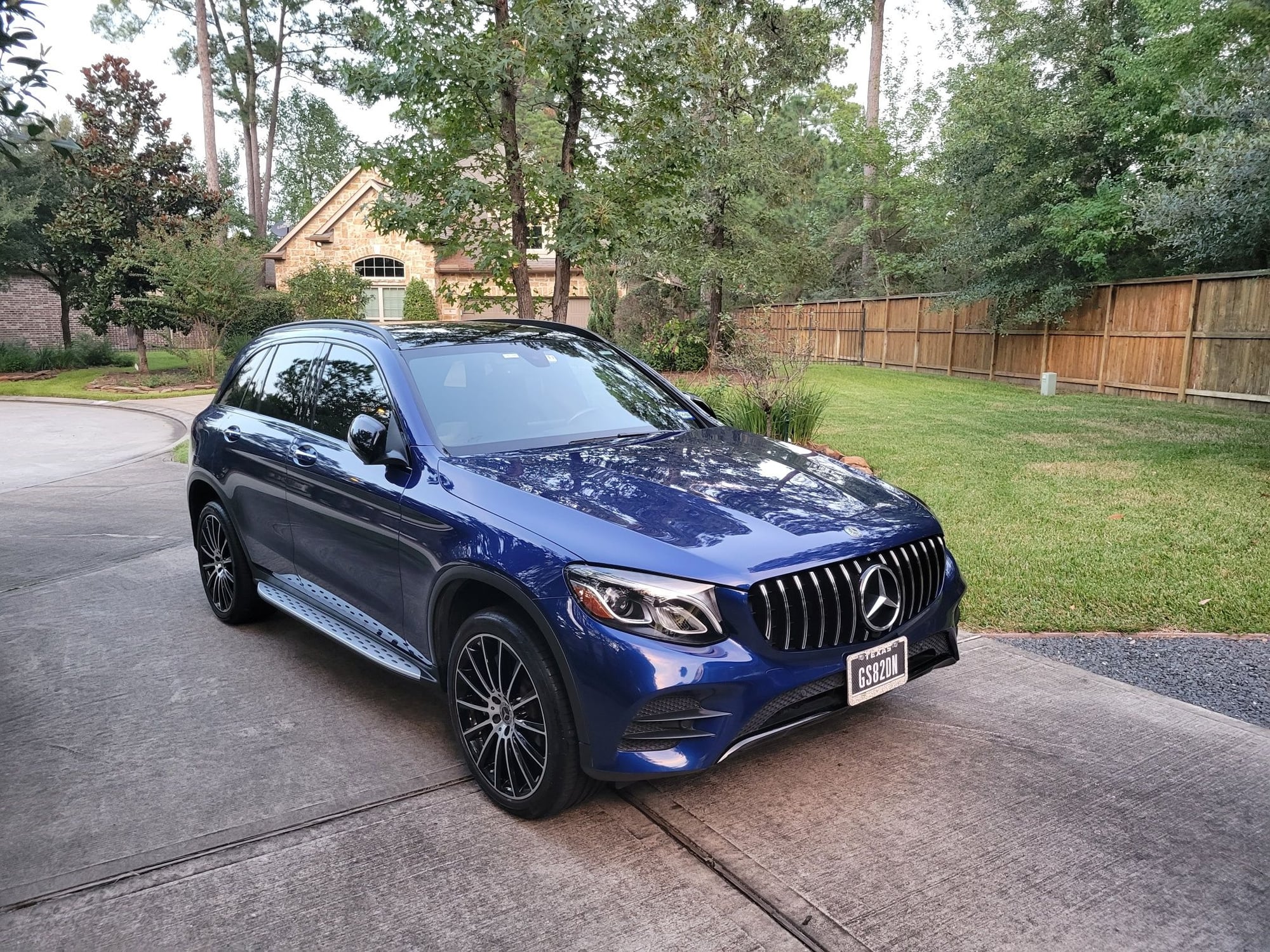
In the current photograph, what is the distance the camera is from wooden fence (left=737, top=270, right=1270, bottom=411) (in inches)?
577

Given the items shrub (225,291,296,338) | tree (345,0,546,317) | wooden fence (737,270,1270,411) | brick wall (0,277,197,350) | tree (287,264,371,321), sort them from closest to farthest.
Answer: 1. tree (345,0,546,317)
2. wooden fence (737,270,1270,411)
3. shrub (225,291,296,338)
4. tree (287,264,371,321)
5. brick wall (0,277,197,350)

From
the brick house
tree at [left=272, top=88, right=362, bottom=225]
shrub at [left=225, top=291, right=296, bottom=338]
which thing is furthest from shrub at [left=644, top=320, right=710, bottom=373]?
tree at [left=272, top=88, right=362, bottom=225]

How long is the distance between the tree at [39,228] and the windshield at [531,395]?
2500 centimetres

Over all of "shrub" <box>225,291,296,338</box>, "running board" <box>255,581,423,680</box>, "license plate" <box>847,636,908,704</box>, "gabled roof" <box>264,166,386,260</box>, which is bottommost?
"running board" <box>255,581,423,680</box>

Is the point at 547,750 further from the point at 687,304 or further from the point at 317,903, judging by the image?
the point at 687,304

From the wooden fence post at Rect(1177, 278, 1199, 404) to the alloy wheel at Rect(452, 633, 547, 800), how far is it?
1655 centimetres

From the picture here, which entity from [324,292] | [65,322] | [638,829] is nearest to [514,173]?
[638,829]

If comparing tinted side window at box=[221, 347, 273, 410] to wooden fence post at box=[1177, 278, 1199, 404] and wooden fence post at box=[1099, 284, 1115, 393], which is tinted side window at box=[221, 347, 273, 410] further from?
wooden fence post at box=[1099, 284, 1115, 393]

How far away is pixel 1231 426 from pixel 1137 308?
521 centimetres

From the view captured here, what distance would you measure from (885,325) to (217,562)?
78.7ft

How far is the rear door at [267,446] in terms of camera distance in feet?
→ 14.9

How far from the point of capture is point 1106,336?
58.7ft

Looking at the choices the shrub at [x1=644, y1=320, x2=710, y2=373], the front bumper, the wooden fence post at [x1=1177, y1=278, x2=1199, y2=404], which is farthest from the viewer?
the shrub at [x1=644, y1=320, x2=710, y2=373]

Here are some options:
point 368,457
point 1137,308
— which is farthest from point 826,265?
point 368,457
